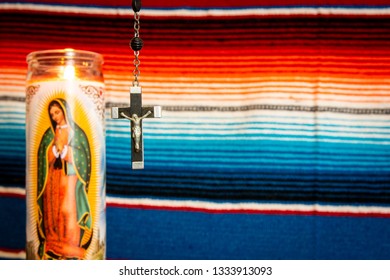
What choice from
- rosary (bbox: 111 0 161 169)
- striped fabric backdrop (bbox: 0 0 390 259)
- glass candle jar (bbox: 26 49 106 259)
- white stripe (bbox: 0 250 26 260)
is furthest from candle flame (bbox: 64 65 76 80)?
white stripe (bbox: 0 250 26 260)

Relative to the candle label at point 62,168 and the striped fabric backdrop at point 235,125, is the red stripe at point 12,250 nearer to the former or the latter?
the striped fabric backdrop at point 235,125

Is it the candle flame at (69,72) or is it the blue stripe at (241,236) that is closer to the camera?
the candle flame at (69,72)

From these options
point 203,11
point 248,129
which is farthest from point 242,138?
point 203,11

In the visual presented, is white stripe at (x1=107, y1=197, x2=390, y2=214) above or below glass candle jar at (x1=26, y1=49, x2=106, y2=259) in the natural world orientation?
below

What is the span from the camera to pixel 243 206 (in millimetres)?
957

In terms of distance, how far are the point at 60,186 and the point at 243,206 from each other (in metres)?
0.39

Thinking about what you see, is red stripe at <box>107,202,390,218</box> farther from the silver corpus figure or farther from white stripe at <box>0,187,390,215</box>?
the silver corpus figure

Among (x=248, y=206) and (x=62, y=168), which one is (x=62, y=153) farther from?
(x=248, y=206)

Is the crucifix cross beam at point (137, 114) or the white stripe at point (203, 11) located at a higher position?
the white stripe at point (203, 11)

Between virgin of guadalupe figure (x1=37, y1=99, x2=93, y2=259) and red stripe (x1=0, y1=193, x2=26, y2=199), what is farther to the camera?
red stripe (x1=0, y1=193, x2=26, y2=199)

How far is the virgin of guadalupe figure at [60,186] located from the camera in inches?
29.6

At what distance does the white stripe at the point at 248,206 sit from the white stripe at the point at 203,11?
407 millimetres

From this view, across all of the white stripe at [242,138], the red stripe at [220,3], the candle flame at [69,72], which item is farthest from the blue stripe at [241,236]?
the red stripe at [220,3]

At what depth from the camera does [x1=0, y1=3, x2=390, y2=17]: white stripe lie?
3.09ft
